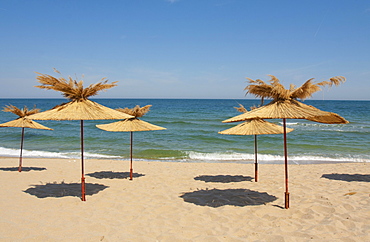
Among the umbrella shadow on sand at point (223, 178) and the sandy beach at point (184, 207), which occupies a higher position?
the sandy beach at point (184, 207)

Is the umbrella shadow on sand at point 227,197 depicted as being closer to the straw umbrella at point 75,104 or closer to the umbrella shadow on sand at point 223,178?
the umbrella shadow on sand at point 223,178

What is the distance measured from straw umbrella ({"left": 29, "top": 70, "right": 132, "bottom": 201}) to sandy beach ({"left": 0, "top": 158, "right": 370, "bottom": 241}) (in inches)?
44.1

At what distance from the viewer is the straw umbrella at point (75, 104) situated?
220 inches

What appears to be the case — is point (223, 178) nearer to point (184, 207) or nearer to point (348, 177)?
point (184, 207)

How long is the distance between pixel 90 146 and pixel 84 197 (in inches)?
507

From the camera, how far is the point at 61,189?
24.2 ft

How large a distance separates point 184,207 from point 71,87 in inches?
142

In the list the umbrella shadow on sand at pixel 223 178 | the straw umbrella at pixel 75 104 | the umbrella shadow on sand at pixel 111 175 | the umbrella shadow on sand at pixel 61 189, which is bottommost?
the umbrella shadow on sand at pixel 111 175

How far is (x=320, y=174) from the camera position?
970 centimetres

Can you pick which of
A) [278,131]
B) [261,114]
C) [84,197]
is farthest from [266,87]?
[84,197]

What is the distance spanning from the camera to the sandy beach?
4.57m

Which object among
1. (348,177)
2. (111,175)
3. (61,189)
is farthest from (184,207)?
(348,177)

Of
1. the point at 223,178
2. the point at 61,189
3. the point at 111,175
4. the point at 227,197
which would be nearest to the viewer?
the point at 227,197

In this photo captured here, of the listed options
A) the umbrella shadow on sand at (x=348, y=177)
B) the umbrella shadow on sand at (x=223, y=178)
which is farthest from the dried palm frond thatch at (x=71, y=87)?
the umbrella shadow on sand at (x=348, y=177)
